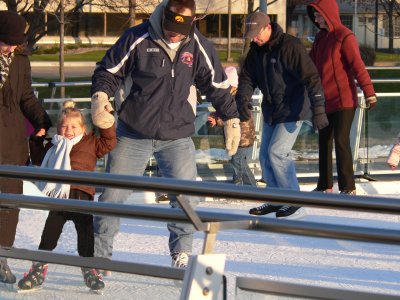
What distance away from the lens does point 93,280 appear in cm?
378

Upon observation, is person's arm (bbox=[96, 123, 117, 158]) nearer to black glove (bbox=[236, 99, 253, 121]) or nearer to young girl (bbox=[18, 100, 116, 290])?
young girl (bbox=[18, 100, 116, 290])

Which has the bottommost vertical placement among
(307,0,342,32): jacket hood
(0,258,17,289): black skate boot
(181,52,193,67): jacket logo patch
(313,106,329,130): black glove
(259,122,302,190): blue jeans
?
(259,122,302,190): blue jeans

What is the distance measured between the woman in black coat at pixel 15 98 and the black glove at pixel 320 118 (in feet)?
8.62

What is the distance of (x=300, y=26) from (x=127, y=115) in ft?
206

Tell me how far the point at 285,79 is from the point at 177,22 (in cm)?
263

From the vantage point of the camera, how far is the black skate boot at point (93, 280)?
12.3 feet

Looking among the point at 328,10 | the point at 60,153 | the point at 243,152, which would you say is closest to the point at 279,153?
the point at 328,10

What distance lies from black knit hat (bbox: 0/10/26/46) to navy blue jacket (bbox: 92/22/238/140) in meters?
0.50

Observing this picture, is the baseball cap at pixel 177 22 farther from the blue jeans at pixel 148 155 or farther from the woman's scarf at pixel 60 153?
the woman's scarf at pixel 60 153

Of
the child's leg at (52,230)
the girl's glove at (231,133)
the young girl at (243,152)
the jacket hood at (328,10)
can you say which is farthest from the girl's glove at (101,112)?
the young girl at (243,152)

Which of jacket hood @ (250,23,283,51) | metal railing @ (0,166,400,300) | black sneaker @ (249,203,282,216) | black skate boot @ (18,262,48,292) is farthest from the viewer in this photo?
black sneaker @ (249,203,282,216)

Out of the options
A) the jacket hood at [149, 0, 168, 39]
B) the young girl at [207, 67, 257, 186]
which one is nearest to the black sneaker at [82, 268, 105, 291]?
the jacket hood at [149, 0, 168, 39]

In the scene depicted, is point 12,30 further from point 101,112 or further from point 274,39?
point 274,39

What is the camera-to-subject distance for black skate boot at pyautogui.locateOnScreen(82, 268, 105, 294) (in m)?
3.76
